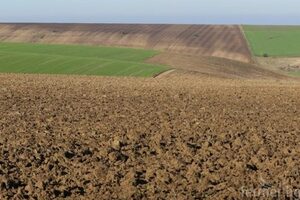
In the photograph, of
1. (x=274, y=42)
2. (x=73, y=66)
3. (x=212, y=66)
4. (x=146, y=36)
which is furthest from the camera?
(x=274, y=42)

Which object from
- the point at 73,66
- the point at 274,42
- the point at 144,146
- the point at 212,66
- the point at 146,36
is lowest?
the point at 274,42

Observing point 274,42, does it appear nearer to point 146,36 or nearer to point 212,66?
point 146,36

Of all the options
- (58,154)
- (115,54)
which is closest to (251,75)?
(115,54)

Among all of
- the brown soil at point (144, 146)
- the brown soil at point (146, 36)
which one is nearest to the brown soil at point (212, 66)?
the brown soil at point (146, 36)

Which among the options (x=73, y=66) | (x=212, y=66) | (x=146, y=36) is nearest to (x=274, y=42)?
(x=146, y=36)

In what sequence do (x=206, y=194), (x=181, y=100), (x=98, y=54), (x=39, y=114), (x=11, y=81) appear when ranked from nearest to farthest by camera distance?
(x=206, y=194), (x=39, y=114), (x=181, y=100), (x=11, y=81), (x=98, y=54)

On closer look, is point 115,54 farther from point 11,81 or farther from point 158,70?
point 11,81
